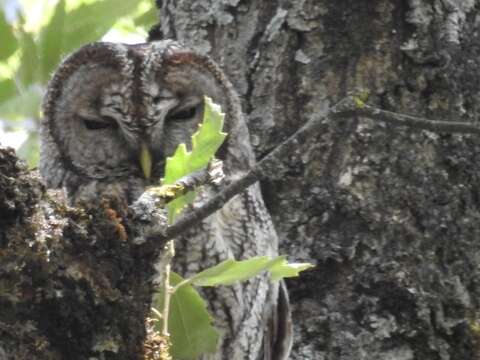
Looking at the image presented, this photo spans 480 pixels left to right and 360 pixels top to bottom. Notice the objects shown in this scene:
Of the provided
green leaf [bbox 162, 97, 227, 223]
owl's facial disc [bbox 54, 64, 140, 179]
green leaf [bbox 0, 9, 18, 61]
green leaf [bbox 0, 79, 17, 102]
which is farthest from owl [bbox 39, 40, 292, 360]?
green leaf [bbox 162, 97, 227, 223]

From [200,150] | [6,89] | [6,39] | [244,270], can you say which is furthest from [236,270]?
[6,89]

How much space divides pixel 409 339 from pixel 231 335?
0.46 meters

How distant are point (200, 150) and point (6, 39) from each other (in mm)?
750

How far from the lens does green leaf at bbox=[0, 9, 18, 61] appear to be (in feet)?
6.81

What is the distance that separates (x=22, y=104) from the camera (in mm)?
2324

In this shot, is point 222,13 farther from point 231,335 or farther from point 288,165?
point 231,335

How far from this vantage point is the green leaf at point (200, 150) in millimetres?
1506

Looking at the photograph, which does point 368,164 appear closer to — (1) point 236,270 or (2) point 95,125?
(2) point 95,125

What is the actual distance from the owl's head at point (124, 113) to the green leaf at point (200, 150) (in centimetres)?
107

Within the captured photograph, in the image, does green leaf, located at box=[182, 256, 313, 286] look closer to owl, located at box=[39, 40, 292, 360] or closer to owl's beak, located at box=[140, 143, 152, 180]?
owl, located at box=[39, 40, 292, 360]

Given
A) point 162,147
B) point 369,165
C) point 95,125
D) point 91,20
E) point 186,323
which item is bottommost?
point 186,323

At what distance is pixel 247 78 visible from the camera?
9.82ft

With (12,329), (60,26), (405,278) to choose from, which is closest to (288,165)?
(405,278)

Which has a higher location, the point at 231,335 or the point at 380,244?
the point at 380,244
